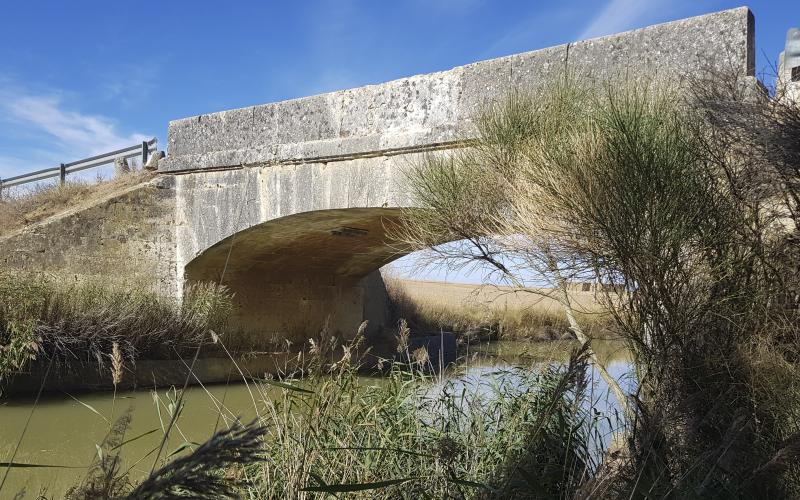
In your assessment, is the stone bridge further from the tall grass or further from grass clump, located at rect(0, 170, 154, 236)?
the tall grass

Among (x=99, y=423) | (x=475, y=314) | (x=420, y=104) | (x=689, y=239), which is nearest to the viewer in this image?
(x=689, y=239)

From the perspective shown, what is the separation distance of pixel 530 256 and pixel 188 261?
4849 mm

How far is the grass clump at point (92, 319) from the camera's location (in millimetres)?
6902

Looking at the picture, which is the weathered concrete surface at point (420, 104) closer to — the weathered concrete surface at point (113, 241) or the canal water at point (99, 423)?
the weathered concrete surface at point (113, 241)

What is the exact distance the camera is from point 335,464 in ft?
8.84

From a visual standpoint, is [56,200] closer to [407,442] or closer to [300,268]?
[300,268]

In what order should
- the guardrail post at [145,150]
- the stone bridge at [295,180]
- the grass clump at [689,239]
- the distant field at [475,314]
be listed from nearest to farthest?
the grass clump at [689,239] < the stone bridge at [295,180] < the guardrail post at [145,150] < the distant field at [475,314]

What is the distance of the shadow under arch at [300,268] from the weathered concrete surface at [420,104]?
697 millimetres

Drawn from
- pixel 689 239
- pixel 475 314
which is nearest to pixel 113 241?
pixel 689 239

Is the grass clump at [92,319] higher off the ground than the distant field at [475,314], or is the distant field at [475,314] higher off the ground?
the grass clump at [92,319]

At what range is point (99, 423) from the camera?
20.4 ft

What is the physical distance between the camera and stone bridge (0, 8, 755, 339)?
17.6 feet

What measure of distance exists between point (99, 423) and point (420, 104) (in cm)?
383

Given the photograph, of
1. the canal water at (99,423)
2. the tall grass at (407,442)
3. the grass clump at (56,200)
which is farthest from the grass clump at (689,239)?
the grass clump at (56,200)
